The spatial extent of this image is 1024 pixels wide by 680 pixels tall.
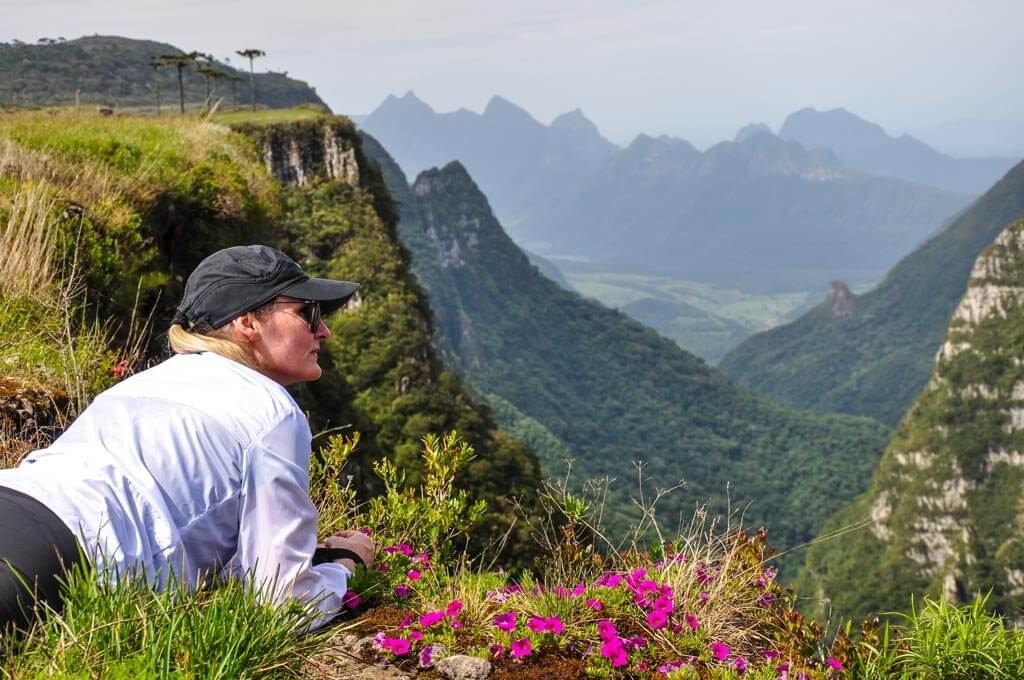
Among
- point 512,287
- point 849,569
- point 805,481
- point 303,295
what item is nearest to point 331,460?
point 303,295

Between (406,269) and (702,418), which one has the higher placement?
(406,269)

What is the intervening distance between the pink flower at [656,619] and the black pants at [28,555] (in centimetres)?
199

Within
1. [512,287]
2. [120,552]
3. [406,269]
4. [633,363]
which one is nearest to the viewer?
[120,552]

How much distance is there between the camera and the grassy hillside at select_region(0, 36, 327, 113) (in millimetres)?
76000

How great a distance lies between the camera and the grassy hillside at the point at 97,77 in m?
76.0

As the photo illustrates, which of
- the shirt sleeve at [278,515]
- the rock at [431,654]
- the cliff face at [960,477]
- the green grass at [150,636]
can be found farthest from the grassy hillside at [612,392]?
the green grass at [150,636]

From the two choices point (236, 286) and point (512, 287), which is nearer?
point (236, 286)

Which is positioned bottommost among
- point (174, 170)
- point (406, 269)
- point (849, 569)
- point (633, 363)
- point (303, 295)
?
point (849, 569)

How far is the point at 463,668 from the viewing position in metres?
3.17

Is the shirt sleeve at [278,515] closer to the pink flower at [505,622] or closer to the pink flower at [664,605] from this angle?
the pink flower at [505,622]

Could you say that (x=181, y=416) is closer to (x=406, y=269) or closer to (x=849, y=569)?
(x=406, y=269)

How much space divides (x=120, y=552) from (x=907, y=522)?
341 feet

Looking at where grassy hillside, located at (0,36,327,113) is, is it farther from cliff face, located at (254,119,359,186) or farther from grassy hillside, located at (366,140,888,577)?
grassy hillside, located at (366,140,888,577)

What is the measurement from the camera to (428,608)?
11.5ft
